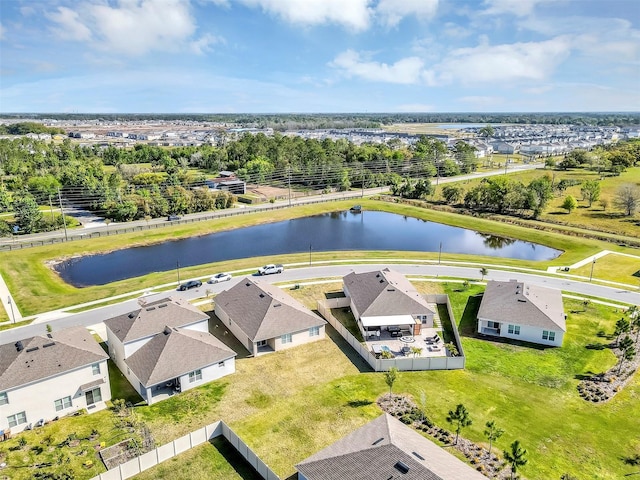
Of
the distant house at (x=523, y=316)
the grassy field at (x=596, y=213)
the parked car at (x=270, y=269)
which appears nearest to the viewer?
the distant house at (x=523, y=316)

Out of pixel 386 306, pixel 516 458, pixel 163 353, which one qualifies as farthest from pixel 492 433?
pixel 163 353

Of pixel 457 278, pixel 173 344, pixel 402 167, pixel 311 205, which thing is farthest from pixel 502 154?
pixel 173 344

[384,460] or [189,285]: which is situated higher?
[384,460]

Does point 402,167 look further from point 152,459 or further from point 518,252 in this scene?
point 152,459

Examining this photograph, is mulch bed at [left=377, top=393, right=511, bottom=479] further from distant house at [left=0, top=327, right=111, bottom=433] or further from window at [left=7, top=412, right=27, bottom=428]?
window at [left=7, top=412, right=27, bottom=428]

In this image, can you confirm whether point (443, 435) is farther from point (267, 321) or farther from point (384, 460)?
point (267, 321)

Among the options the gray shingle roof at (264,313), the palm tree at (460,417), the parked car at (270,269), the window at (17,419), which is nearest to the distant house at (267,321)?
the gray shingle roof at (264,313)

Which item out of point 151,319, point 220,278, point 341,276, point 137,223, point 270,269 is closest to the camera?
point 151,319

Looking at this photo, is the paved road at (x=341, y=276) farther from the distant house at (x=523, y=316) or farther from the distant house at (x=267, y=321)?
the distant house at (x=523, y=316)
